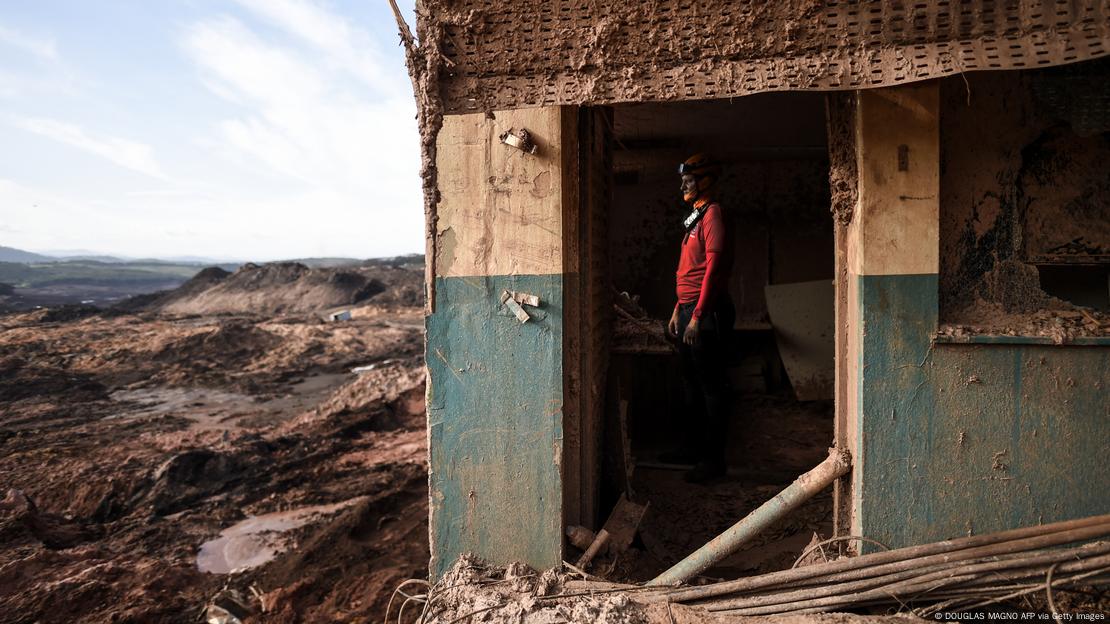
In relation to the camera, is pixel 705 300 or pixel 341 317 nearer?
pixel 705 300

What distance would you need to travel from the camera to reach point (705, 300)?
3779mm

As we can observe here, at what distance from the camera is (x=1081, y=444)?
270cm

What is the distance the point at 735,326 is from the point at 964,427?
127 inches

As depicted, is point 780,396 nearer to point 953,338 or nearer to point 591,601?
point 953,338

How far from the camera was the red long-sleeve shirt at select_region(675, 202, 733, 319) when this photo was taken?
3.74 m

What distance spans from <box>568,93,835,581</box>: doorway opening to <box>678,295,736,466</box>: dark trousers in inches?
8.0

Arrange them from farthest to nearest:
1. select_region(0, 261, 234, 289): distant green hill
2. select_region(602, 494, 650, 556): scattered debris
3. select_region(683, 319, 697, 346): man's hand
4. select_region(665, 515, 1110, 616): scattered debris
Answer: select_region(0, 261, 234, 289): distant green hill, select_region(683, 319, 697, 346): man's hand, select_region(602, 494, 650, 556): scattered debris, select_region(665, 515, 1110, 616): scattered debris

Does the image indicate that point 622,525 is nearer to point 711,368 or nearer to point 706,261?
point 711,368

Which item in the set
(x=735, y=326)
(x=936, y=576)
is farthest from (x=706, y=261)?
(x=735, y=326)

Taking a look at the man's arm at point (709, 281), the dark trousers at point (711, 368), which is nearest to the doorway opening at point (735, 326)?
the dark trousers at point (711, 368)

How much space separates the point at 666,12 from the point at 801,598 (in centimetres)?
258

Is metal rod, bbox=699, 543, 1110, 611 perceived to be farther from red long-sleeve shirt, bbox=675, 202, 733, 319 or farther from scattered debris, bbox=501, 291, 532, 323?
red long-sleeve shirt, bbox=675, 202, 733, 319

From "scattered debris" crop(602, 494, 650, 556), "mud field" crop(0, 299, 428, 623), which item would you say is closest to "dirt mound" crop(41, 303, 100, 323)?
"mud field" crop(0, 299, 428, 623)

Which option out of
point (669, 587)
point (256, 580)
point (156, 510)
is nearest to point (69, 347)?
point (156, 510)
